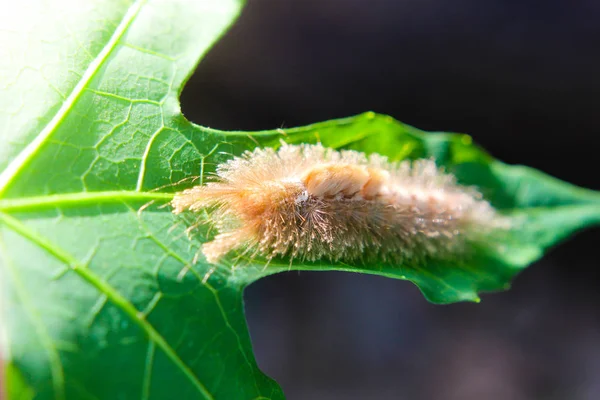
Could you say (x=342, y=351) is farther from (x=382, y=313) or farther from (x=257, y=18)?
(x=257, y=18)

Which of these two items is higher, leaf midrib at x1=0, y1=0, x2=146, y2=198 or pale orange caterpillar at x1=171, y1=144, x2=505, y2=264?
leaf midrib at x1=0, y1=0, x2=146, y2=198

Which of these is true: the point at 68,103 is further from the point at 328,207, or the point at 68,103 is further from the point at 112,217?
the point at 328,207

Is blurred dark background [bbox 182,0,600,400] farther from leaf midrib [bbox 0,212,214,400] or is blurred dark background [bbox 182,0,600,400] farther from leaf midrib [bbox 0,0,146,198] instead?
leaf midrib [bbox 0,212,214,400]

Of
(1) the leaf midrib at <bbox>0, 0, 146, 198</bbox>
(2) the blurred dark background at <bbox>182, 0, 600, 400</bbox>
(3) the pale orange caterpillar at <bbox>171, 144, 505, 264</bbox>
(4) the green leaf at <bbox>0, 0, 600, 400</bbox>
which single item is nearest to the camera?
(4) the green leaf at <bbox>0, 0, 600, 400</bbox>

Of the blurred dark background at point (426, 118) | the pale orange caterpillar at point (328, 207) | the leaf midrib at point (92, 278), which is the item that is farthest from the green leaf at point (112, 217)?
the blurred dark background at point (426, 118)

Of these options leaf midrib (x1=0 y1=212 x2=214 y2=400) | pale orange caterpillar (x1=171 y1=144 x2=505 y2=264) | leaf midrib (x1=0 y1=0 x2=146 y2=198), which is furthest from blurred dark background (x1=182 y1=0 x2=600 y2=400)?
leaf midrib (x1=0 y1=212 x2=214 y2=400)

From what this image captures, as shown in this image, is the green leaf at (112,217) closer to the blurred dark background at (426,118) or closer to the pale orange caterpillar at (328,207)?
the pale orange caterpillar at (328,207)

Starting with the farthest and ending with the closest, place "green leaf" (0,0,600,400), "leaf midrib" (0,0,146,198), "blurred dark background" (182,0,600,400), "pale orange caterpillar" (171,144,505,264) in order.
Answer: "blurred dark background" (182,0,600,400), "pale orange caterpillar" (171,144,505,264), "leaf midrib" (0,0,146,198), "green leaf" (0,0,600,400)

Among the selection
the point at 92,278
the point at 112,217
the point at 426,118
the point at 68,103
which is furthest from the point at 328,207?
the point at 426,118
